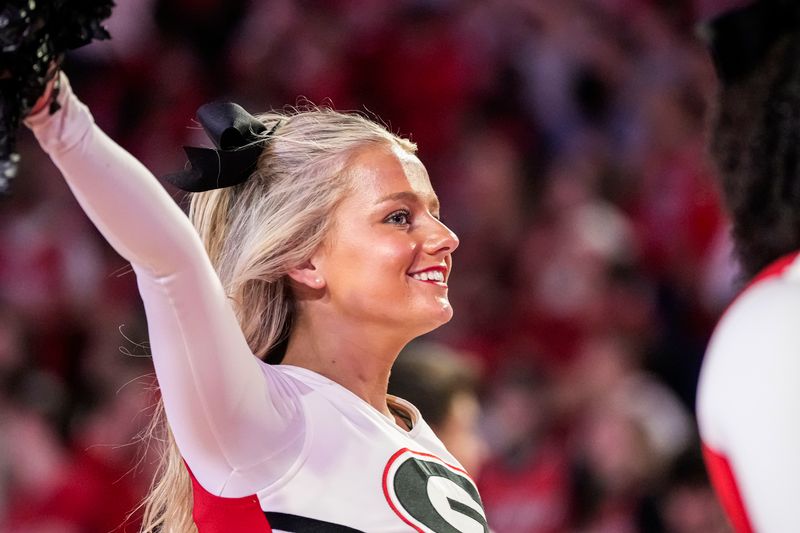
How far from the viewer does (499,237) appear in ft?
16.0

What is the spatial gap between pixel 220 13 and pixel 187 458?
360cm

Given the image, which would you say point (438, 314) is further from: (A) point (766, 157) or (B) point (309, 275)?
(A) point (766, 157)

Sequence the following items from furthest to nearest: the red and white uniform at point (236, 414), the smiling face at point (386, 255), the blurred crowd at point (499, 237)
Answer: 1. the blurred crowd at point (499, 237)
2. the smiling face at point (386, 255)
3. the red and white uniform at point (236, 414)

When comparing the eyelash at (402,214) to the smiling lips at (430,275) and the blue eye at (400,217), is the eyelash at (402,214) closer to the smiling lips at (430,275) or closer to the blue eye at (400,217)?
the blue eye at (400,217)

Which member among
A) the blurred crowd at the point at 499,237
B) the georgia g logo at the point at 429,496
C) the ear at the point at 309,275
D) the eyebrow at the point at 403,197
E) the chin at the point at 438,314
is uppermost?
the eyebrow at the point at 403,197

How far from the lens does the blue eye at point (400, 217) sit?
219 centimetres

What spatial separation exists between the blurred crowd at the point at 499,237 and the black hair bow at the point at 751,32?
9.42 feet

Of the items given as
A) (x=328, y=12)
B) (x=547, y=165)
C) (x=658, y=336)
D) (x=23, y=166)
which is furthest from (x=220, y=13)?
(x=658, y=336)

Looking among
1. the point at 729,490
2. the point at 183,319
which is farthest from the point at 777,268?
the point at 183,319

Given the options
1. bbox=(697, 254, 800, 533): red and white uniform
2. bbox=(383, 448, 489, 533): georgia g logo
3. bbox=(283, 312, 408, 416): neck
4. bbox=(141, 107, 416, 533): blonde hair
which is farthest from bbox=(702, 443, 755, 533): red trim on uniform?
bbox=(141, 107, 416, 533): blonde hair

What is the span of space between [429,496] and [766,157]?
870 mm

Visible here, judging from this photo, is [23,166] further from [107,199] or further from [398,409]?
[107,199]

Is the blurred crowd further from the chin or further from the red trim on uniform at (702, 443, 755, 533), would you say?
the red trim on uniform at (702, 443, 755, 533)

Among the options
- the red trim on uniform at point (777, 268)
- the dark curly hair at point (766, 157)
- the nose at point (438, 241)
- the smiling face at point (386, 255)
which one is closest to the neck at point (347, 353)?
the smiling face at point (386, 255)
